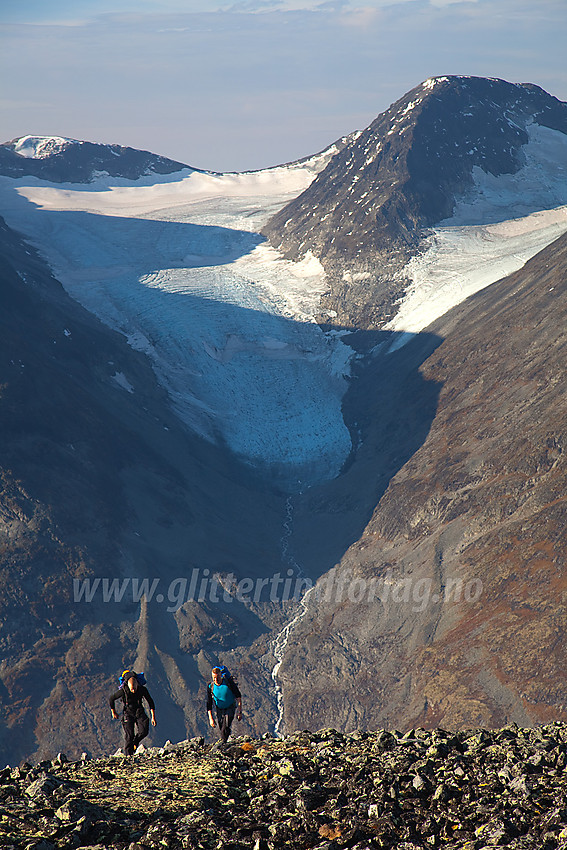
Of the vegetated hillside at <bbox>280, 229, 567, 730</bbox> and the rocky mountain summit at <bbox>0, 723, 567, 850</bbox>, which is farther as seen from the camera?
the vegetated hillside at <bbox>280, 229, 567, 730</bbox>

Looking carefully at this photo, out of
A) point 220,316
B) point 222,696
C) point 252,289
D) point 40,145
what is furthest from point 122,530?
point 40,145

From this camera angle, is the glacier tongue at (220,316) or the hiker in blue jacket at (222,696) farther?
the glacier tongue at (220,316)

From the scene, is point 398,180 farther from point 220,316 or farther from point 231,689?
point 231,689

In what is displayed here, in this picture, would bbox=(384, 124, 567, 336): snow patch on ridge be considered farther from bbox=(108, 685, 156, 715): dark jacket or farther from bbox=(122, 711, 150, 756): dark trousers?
bbox=(108, 685, 156, 715): dark jacket

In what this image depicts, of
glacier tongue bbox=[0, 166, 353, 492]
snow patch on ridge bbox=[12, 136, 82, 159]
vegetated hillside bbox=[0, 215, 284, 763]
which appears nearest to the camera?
vegetated hillside bbox=[0, 215, 284, 763]

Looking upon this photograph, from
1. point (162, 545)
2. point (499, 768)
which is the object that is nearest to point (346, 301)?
point (162, 545)

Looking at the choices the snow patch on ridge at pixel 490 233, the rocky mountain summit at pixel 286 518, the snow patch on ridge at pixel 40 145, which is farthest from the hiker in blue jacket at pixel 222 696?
the snow patch on ridge at pixel 40 145

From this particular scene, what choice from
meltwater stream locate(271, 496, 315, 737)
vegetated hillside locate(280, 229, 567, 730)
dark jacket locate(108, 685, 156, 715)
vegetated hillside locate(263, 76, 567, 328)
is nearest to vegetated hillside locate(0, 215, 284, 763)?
meltwater stream locate(271, 496, 315, 737)

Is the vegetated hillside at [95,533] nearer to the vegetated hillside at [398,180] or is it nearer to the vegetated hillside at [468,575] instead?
the vegetated hillside at [468,575]
